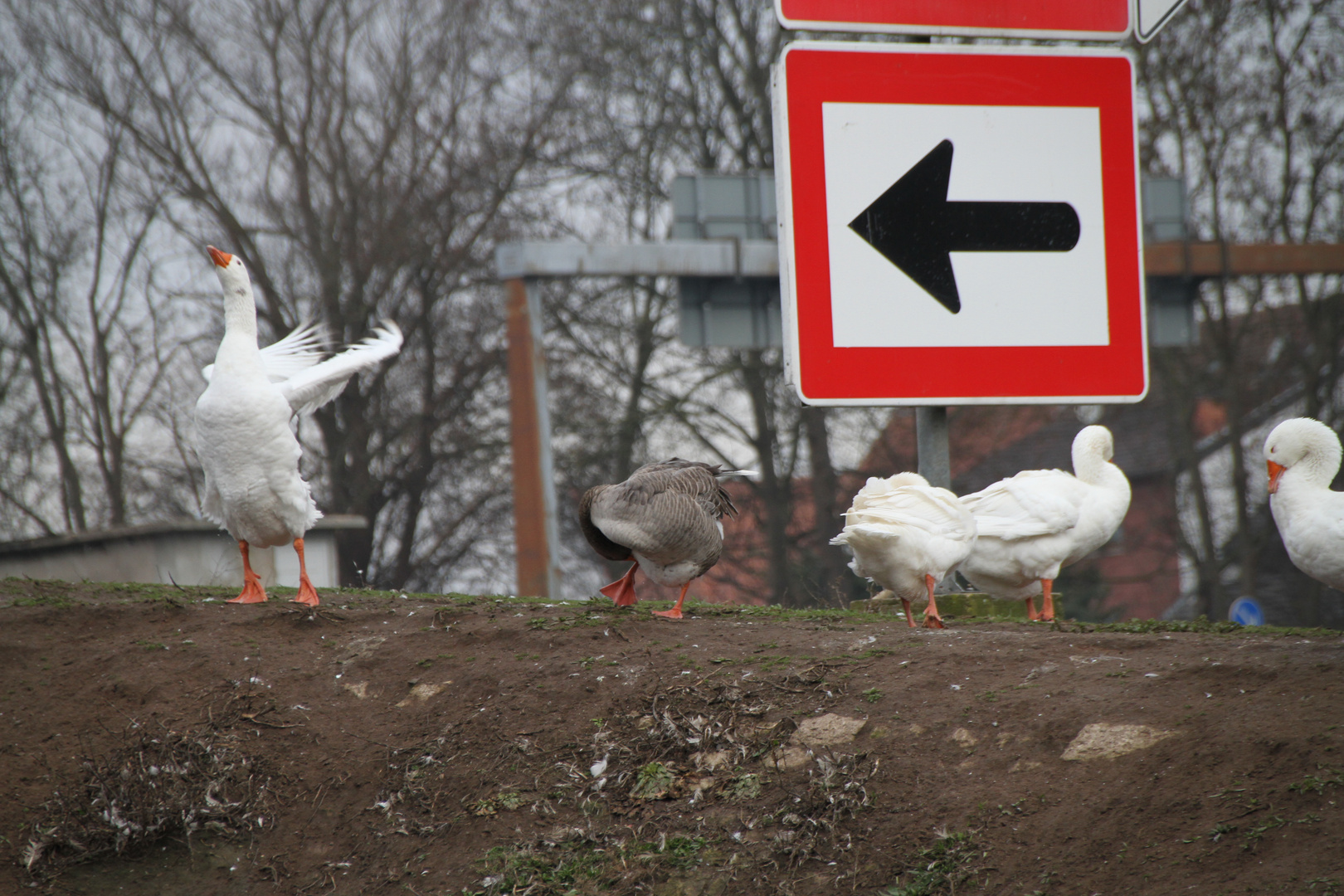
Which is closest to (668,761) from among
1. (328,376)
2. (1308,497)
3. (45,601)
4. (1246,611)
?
(1308,497)

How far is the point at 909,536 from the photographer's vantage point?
16.7ft

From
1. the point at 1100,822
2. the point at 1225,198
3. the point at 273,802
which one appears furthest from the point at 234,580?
the point at 1225,198

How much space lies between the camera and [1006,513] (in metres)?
5.99

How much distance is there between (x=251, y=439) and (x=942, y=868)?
389 centimetres

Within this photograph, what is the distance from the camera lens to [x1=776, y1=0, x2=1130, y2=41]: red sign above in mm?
4266

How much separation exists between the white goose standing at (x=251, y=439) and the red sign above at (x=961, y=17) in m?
3.04

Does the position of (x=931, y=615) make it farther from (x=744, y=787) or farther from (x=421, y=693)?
(x=421, y=693)

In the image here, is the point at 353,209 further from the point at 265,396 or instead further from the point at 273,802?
the point at 273,802

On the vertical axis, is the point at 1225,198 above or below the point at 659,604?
above

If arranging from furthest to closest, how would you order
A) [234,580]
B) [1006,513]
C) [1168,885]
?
[234,580] < [1006,513] < [1168,885]

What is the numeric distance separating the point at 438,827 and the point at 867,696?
1377 millimetres

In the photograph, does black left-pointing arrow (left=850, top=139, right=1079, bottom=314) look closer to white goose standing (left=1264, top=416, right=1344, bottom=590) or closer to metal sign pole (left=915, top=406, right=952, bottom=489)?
metal sign pole (left=915, top=406, right=952, bottom=489)

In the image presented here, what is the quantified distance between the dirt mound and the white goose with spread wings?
642mm

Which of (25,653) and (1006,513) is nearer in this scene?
(25,653)
